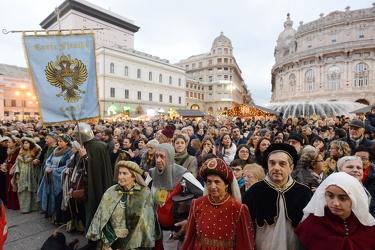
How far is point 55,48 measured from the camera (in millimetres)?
4066

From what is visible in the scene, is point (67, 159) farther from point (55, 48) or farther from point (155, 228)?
point (155, 228)

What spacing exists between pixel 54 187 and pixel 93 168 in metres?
1.51

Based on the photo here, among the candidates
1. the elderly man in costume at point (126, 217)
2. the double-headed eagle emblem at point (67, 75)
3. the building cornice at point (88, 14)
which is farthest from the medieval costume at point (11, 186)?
the building cornice at point (88, 14)

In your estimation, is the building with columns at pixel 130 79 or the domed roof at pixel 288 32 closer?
the building with columns at pixel 130 79

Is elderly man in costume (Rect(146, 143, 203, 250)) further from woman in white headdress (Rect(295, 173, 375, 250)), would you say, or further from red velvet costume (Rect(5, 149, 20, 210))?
red velvet costume (Rect(5, 149, 20, 210))

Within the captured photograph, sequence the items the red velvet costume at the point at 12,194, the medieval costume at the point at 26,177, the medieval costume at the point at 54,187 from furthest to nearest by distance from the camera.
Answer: the red velvet costume at the point at 12,194 < the medieval costume at the point at 26,177 < the medieval costume at the point at 54,187

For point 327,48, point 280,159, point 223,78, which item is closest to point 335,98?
point 327,48

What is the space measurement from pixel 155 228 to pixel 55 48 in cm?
365

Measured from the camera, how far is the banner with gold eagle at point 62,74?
3.99 meters

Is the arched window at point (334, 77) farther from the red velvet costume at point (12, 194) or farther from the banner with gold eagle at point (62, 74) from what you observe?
the red velvet costume at point (12, 194)

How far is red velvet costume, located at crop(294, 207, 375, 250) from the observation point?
1.78m

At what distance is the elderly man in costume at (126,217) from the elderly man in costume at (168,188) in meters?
0.17

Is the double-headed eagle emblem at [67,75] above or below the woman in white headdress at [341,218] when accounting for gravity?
above

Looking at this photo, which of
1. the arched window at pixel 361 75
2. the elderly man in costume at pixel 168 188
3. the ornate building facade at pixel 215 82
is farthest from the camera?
the ornate building facade at pixel 215 82
